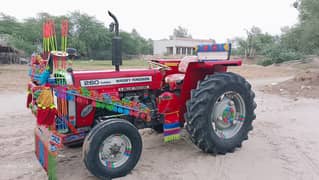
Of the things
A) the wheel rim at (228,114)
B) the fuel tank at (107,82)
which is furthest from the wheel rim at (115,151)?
the wheel rim at (228,114)

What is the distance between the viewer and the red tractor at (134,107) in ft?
11.1

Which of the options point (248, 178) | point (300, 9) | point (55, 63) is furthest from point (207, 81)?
point (300, 9)

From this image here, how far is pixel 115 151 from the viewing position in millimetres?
3520

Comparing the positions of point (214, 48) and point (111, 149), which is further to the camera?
point (214, 48)

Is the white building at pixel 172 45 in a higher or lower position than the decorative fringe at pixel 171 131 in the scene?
higher

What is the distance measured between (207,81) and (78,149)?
2.18 metres

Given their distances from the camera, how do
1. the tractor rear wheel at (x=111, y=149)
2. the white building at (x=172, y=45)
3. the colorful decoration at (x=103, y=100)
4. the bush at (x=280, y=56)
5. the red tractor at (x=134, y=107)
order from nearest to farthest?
the tractor rear wheel at (x=111, y=149), the red tractor at (x=134, y=107), the colorful decoration at (x=103, y=100), the bush at (x=280, y=56), the white building at (x=172, y=45)

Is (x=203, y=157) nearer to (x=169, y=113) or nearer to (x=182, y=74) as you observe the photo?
(x=169, y=113)

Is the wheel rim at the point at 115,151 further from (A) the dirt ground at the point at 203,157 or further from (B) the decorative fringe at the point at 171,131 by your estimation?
(B) the decorative fringe at the point at 171,131

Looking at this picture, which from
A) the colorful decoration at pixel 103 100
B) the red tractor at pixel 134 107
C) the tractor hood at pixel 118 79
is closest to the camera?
the red tractor at pixel 134 107

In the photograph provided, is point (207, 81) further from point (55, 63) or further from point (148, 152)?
point (55, 63)

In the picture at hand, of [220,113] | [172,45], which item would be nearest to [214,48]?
[220,113]

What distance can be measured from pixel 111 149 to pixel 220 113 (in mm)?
1790

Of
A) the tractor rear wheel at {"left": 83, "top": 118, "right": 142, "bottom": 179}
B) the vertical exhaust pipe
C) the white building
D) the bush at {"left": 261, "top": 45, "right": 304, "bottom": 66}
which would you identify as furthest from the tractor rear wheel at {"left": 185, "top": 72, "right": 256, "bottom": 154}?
the white building
